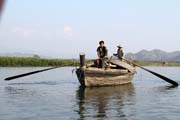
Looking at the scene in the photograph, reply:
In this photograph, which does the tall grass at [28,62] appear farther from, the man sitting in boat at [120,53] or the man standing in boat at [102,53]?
the man standing in boat at [102,53]

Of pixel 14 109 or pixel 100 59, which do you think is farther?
pixel 100 59

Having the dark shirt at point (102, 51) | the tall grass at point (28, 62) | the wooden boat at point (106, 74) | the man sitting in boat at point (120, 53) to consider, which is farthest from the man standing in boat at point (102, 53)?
the tall grass at point (28, 62)

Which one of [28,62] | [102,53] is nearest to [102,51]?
[102,53]

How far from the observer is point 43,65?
58188 mm

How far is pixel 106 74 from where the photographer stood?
876 inches

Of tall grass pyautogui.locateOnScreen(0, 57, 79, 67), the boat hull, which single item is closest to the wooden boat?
the boat hull

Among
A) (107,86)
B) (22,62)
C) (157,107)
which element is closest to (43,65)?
(22,62)

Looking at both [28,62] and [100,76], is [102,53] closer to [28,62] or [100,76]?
[100,76]

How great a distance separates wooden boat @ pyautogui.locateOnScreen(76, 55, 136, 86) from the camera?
21.2m

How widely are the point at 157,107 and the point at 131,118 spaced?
281 cm

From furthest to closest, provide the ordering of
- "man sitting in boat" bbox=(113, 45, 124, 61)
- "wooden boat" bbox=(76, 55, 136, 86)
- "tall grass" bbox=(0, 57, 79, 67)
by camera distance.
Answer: "tall grass" bbox=(0, 57, 79, 67)
"man sitting in boat" bbox=(113, 45, 124, 61)
"wooden boat" bbox=(76, 55, 136, 86)

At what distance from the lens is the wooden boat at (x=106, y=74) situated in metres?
21.2

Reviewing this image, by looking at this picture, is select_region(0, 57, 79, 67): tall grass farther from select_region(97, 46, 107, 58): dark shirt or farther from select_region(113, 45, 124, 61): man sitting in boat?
select_region(97, 46, 107, 58): dark shirt

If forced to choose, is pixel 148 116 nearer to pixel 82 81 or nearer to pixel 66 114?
pixel 66 114
